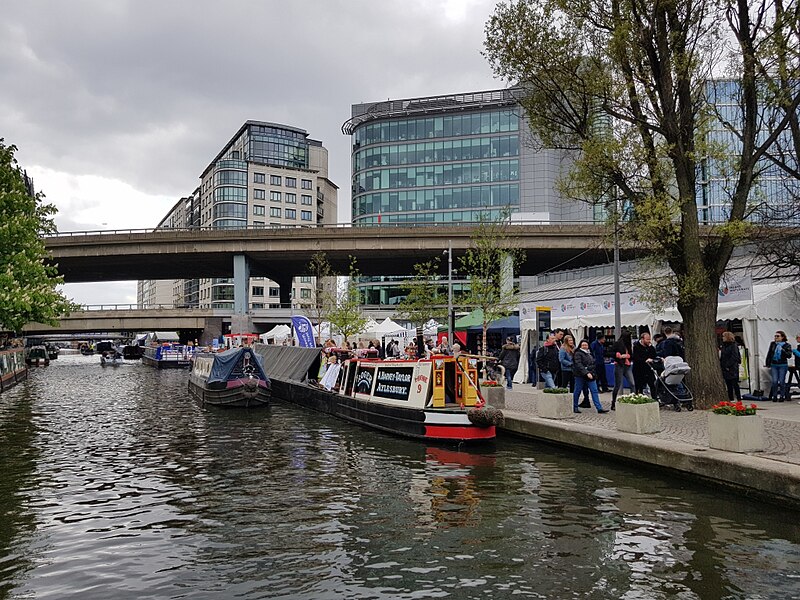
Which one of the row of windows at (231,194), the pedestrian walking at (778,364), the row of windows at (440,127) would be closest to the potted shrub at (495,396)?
the pedestrian walking at (778,364)

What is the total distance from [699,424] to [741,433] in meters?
3.56

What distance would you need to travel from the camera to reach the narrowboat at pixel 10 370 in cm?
3547

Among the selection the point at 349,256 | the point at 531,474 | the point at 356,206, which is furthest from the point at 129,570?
the point at 356,206

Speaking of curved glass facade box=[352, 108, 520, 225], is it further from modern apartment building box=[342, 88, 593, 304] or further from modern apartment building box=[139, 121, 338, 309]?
modern apartment building box=[139, 121, 338, 309]

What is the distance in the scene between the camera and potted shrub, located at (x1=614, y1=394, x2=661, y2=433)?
44.1 ft

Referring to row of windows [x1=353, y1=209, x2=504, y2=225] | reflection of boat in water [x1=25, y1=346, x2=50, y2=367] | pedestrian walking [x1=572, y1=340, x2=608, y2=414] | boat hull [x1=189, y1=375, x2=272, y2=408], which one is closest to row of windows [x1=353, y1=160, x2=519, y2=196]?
row of windows [x1=353, y1=209, x2=504, y2=225]

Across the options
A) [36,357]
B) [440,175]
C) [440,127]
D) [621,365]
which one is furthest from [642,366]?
[440,127]

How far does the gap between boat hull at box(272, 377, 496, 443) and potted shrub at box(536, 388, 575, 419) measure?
5.32ft

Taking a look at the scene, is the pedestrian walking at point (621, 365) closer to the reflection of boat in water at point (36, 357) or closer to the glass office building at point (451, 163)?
the reflection of boat in water at point (36, 357)

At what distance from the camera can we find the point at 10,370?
1523 inches

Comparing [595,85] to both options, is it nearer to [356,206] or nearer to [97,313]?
[97,313]

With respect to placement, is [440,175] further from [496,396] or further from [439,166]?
[496,396]

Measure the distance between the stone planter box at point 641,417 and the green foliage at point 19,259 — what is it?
2631 centimetres

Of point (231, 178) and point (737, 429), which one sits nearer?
point (737, 429)
